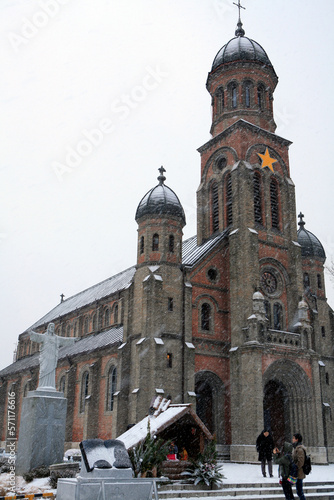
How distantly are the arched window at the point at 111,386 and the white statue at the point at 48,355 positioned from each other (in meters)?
14.6

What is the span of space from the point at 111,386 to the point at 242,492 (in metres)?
21.0

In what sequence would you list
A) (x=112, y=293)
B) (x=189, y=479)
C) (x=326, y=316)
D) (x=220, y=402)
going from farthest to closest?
(x=112, y=293) < (x=326, y=316) < (x=220, y=402) < (x=189, y=479)

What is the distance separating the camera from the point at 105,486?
9.58 meters

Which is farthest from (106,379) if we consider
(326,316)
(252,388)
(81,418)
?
(326,316)

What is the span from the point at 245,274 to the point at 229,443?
33.6ft

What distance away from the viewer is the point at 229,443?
30047mm

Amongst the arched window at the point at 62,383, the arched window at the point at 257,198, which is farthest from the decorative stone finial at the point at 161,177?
the arched window at the point at 62,383

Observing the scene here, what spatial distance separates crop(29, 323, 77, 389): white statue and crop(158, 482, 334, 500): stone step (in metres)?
7.72

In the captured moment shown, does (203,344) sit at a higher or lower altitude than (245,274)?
lower

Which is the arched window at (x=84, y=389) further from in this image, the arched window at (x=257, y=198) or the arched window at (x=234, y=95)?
the arched window at (x=234, y=95)

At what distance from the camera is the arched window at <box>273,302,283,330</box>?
109ft

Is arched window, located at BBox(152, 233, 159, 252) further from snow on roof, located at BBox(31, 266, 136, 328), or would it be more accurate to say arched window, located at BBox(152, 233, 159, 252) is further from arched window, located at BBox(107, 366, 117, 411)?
snow on roof, located at BBox(31, 266, 136, 328)

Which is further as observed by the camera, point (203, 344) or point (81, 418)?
point (81, 418)

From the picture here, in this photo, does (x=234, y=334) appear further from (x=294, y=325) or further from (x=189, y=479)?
(x=189, y=479)
